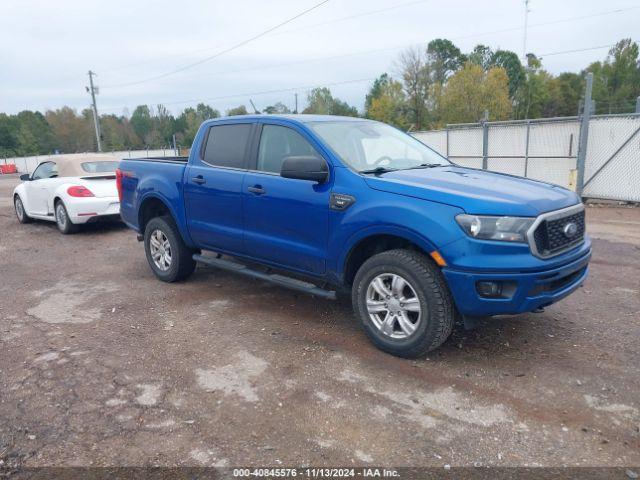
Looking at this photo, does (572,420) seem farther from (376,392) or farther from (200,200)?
(200,200)

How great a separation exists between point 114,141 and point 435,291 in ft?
271

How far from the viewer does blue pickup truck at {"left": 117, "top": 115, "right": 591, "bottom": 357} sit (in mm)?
3439

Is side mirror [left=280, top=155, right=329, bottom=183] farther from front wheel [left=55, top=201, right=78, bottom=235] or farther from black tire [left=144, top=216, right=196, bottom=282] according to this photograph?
front wheel [left=55, top=201, right=78, bottom=235]

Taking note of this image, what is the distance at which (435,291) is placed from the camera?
3.60 metres

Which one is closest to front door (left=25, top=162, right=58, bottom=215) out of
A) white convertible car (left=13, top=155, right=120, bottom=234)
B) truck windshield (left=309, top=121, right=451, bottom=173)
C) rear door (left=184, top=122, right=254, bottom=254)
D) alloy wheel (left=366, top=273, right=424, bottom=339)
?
white convertible car (left=13, top=155, right=120, bottom=234)

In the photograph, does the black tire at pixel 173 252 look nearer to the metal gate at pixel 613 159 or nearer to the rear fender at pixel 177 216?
the rear fender at pixel 177 216

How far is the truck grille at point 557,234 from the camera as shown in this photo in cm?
348

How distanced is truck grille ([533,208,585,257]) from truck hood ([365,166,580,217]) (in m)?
0.10

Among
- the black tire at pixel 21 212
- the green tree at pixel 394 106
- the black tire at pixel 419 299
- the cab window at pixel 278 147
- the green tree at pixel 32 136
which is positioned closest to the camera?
the black tire at pixel 419 299

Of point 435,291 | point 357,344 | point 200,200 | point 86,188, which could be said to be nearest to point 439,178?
point 435,291

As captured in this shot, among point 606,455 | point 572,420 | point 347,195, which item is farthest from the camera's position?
point 347,195

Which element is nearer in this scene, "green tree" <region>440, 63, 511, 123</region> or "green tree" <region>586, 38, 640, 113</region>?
"green tree" <region>440, 63, 511, 123</region>

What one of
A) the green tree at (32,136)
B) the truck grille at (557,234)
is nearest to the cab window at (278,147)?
the truck grille at (557,234)

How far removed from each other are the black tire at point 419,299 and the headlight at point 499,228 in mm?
432
